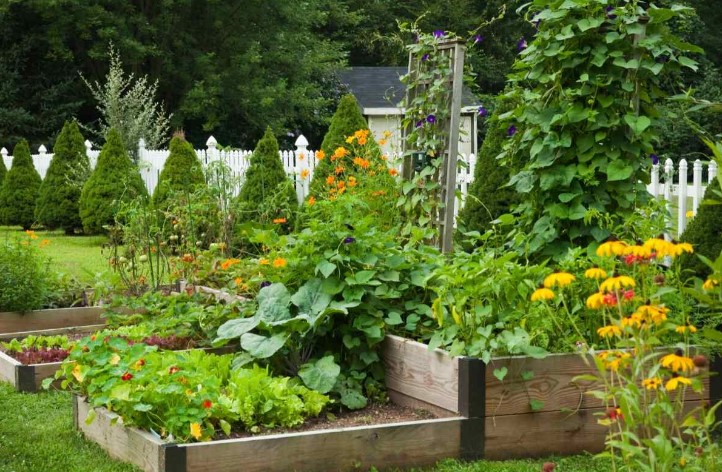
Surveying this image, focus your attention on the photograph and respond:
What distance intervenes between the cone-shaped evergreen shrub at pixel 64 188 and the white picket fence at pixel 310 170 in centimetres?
73

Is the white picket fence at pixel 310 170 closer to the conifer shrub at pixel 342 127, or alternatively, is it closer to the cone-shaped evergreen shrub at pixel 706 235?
the cone-shaped evergreen shrub at pixel 706 235

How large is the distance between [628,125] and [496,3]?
28.5 metres

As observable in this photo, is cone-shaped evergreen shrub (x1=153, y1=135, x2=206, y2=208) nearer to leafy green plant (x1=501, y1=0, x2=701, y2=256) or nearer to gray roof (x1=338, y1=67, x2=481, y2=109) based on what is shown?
leafy green plant (x1=501, y1=0, x2=701, y2=256)

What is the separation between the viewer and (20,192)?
17906 mm

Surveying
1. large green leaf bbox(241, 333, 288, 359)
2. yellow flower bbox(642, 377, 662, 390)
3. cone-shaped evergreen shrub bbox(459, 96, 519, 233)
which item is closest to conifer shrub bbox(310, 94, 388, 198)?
cone-shaped evergreen shrub bbox(459, 96, 519, 233)

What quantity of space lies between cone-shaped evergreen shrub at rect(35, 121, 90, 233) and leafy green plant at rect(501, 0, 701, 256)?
1257cm

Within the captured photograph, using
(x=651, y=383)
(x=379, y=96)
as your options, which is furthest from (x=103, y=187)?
(x=379, y=96)

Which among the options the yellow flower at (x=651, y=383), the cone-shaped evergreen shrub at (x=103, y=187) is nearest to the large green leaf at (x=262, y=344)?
the yellow flower at (x=651, y=383)

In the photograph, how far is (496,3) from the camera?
3212cm

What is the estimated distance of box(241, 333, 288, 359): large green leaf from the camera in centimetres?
439

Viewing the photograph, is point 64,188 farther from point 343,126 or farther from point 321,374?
point 321,374

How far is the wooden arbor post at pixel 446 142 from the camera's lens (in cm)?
661

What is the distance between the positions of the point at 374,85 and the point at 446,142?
75.6 ft

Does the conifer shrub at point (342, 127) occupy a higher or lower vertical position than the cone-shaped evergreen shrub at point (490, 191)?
higher
